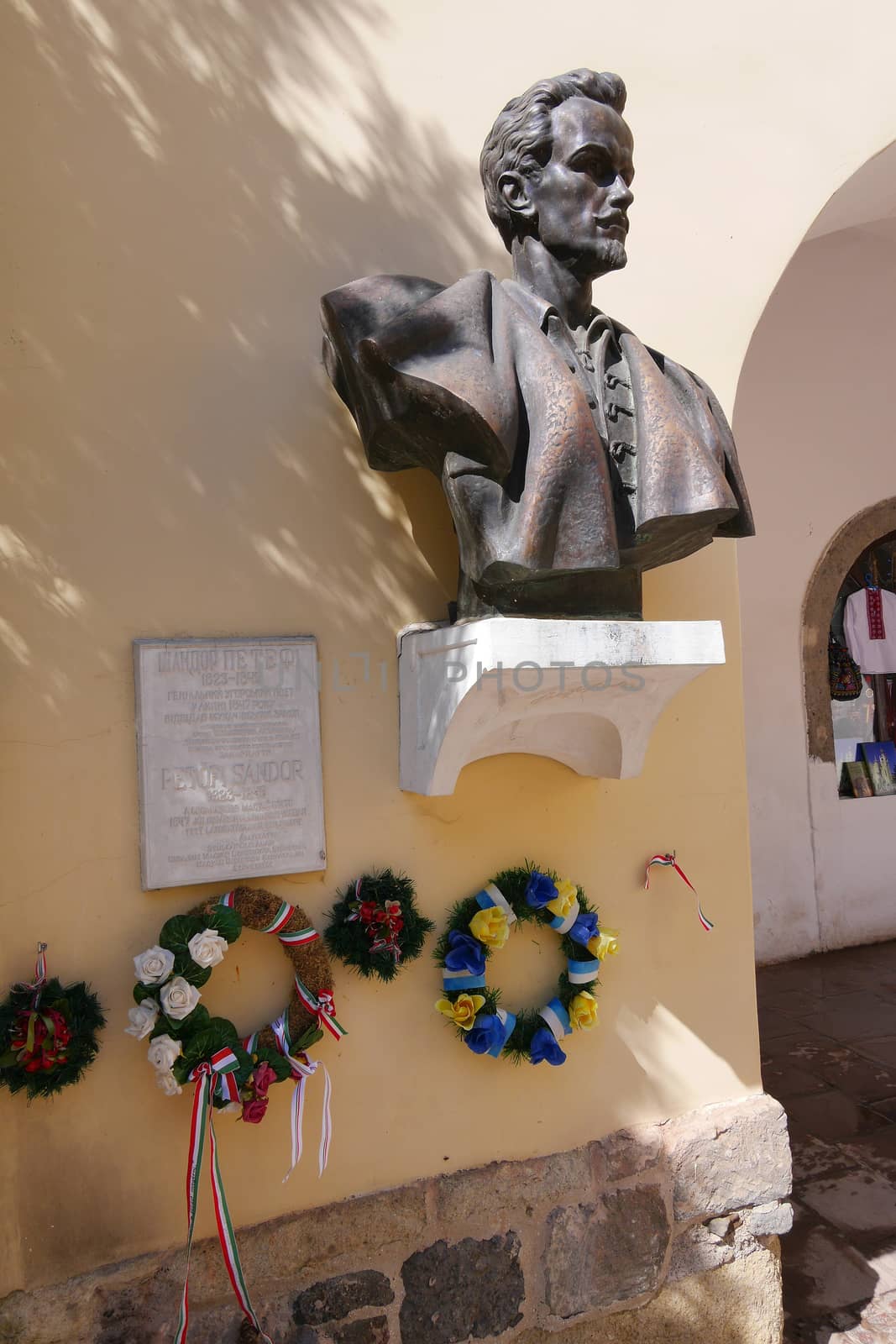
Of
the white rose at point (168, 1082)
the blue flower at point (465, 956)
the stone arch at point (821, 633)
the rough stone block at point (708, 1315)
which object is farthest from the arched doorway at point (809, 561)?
the white rose at point (168, 1082)

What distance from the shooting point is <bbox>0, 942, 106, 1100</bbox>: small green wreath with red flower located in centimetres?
148

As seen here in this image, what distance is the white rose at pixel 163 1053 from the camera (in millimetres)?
1539

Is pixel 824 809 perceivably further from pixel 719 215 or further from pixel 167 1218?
pixel 167 1218

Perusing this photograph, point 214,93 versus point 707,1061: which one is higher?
point 214,93

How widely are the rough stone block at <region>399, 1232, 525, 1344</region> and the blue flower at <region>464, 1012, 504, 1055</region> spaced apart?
1.34 feet

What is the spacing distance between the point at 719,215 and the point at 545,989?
186cm

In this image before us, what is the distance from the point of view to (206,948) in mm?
1561

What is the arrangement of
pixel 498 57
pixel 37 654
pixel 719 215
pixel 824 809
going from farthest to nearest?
pixel 824 809 → pixel 719 215 → pixel 498 57 → pixel 37 654

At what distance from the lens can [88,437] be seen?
167cm

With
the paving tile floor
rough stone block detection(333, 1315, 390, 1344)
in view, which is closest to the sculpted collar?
rough stone block detection(333, 1315, 390, 1344)

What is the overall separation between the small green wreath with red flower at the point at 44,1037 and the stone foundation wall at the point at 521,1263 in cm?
39

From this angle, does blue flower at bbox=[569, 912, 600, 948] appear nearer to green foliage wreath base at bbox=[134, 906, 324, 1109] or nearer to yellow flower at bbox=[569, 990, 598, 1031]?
yellow flower at bbox=[569, 990, 598, 1031]

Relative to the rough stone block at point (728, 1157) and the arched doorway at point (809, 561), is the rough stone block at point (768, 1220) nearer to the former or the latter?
the rough stone block at point (728, 1157)

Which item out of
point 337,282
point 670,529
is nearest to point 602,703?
point 670,529
